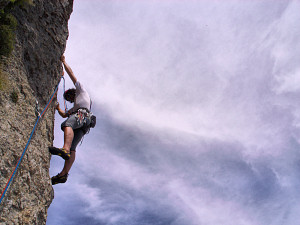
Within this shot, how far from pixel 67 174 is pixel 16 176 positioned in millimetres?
1836

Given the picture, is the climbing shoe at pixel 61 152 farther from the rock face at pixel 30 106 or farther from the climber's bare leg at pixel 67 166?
the climber's bare leg at pixel 67 166

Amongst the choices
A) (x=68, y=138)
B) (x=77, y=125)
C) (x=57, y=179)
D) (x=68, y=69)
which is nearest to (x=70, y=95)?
(x=68, y=69)

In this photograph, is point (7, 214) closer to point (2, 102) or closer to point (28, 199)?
point (28, 199)

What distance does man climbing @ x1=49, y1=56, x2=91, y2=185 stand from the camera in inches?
225

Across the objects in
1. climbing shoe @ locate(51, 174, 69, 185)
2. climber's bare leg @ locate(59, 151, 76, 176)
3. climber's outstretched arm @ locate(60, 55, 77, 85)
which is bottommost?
climbing shoe @ locate(51, 174, 69, 185)

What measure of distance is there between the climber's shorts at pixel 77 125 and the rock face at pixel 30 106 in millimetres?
545

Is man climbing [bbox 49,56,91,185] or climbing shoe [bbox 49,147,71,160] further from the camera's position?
man climbing [bbox 49,56,91,185]

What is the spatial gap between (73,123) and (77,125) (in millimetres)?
129

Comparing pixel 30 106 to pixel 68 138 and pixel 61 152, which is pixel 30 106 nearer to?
pixel 68 138

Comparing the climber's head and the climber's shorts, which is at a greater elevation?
the climber's head

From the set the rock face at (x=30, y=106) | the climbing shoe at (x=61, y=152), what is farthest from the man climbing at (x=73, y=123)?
the rock face at (x=30, y=106)

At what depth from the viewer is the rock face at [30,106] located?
430 cm

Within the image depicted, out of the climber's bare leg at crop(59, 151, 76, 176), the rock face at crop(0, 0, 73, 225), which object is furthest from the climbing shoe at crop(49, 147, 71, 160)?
the climber's bare leg at crop(59, 151, 76, 176)

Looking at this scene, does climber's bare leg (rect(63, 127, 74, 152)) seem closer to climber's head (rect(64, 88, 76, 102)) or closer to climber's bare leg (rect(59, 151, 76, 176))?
climber's bare leg (rect(59, 151, 76, 176))
